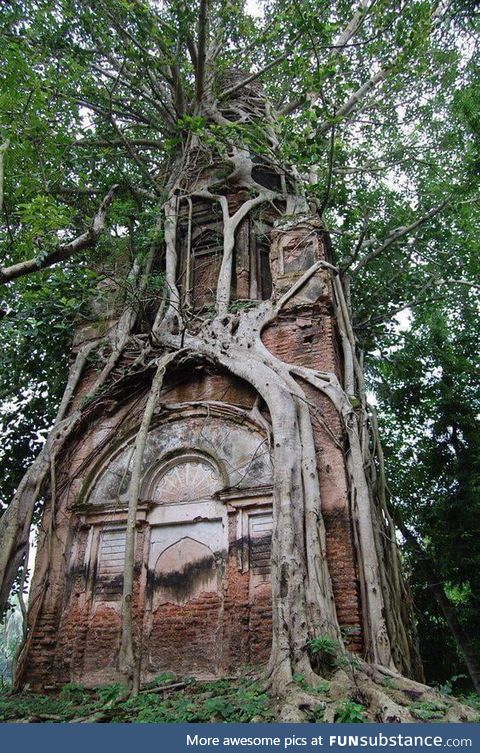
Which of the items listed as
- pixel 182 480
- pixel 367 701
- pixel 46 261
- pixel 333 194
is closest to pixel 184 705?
pixel 367 701

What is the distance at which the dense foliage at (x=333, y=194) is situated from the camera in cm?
773

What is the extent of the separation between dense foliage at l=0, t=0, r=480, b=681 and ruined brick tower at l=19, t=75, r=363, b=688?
1.80m

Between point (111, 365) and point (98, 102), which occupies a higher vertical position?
point (98, 102)

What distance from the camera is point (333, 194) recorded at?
854 cm

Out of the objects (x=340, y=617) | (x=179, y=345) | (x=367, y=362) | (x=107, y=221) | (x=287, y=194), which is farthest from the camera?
(x=367, y=362)

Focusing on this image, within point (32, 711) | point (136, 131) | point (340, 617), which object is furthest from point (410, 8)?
point (32, 711)

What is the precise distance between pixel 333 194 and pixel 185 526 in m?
5.51

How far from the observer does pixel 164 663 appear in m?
5.17

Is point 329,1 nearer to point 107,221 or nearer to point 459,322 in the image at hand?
point 107,221

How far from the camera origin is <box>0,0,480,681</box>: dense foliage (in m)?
7.73

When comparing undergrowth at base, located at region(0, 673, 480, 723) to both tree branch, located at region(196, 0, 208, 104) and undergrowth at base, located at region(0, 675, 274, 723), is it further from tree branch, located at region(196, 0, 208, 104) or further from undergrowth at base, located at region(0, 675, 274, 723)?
tree branch, located at region(196, 0, 208, 104)

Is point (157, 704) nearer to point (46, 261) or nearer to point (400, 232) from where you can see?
point (46, 261)

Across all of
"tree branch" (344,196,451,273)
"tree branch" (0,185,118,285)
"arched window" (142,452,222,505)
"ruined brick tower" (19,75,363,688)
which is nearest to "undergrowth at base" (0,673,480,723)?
"ruined brick tower" (19,75,363,688)

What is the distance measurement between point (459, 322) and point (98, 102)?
7.69 m
